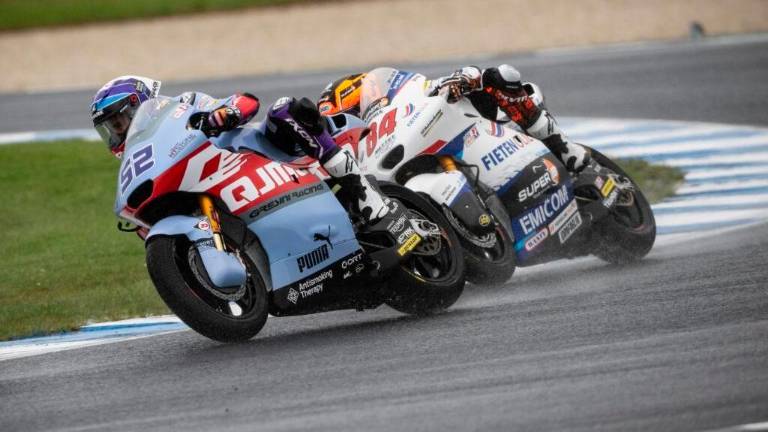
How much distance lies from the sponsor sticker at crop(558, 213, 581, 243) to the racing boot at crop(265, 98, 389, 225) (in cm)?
153

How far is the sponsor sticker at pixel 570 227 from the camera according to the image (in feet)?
28.3

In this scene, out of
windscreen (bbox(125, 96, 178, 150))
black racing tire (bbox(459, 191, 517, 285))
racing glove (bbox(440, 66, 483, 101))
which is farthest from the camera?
racing glove (bbox(440, 66, 483, 101))

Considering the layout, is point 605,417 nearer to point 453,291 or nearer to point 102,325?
point 453,291

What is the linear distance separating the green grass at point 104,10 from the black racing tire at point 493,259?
2209 centimetres

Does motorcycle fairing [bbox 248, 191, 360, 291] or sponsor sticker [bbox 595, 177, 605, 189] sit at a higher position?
motorcycle fairing [bbox 248, 191, 360, 291]

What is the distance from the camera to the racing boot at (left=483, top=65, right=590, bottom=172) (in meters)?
8.67

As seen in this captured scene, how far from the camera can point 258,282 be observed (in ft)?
23.0

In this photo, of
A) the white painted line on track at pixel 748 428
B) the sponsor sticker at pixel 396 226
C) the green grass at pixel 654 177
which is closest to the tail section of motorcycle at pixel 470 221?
the sponsor sticker at pixel 396 226

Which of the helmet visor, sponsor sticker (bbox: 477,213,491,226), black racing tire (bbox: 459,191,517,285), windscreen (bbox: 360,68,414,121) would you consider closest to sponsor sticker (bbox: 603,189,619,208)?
black racing tire (bbox: 459,191,517,285)

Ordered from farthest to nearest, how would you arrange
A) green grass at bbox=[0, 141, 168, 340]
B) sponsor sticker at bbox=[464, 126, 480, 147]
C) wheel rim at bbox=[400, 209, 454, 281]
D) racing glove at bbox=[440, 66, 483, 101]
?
1. green grass at bbox=[0, 141, 168, 340]
2. sponsor sticker at bbox=[464, 126, 480, 147]
3. racing glove at bbox=[440, 66, 483, 101]
4. wheel rim at bbox=[400, 209, 454, 281]

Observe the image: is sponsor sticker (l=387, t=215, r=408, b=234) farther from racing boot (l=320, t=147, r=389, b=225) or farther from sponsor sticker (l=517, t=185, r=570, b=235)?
sponsor sticker (l=517, t=185, r=570, b=235)

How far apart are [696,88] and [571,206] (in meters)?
8.90

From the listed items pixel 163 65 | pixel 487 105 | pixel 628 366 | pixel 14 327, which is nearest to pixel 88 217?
pixel 14 327

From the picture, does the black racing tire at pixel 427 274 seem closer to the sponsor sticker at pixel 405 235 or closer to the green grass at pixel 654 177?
the sponsor sticker at pixel 405 235
